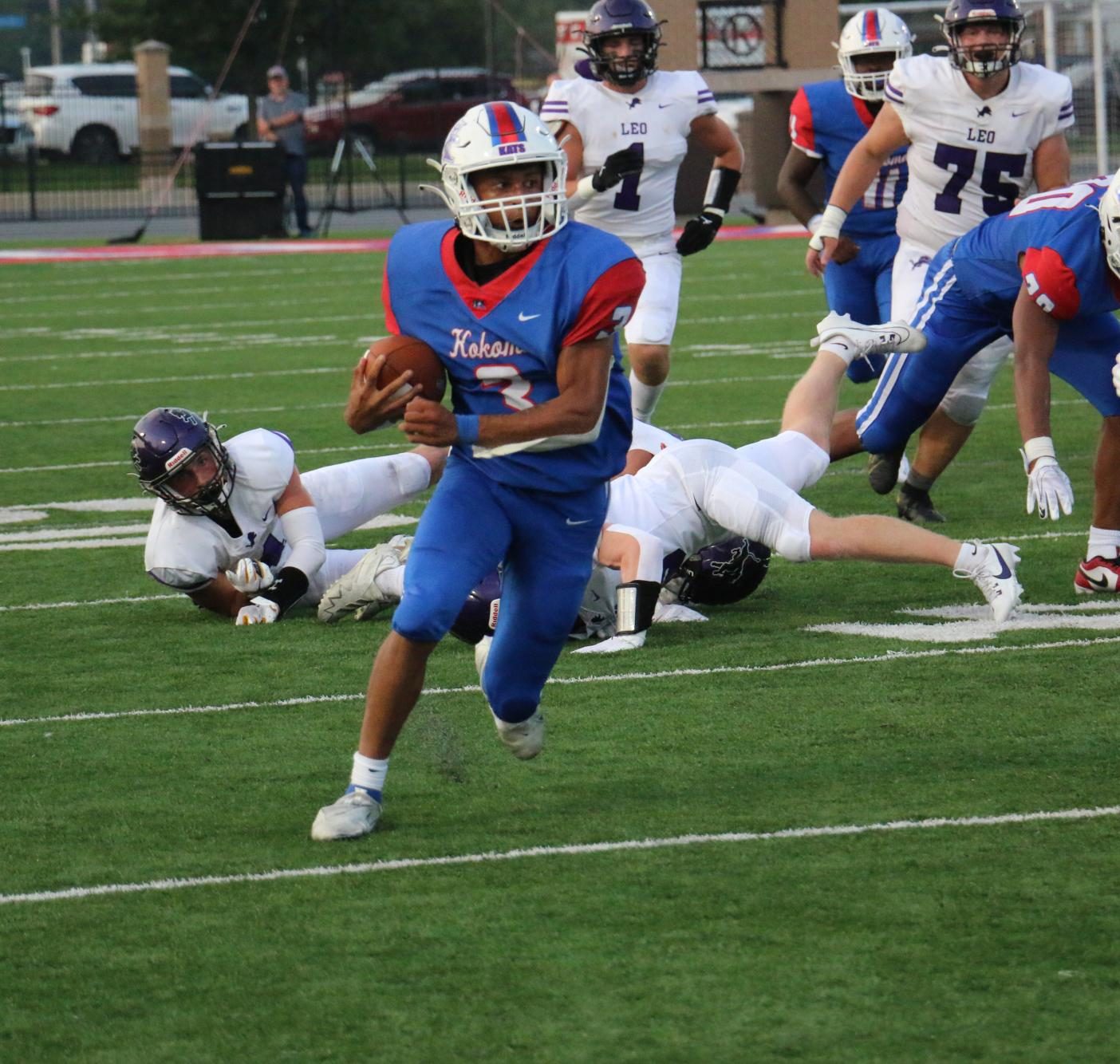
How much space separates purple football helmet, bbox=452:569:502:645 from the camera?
5.97 metres

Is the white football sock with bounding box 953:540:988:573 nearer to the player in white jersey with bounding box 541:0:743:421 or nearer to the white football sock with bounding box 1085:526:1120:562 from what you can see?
the white football sock with bounding box 1085:526:1120:562

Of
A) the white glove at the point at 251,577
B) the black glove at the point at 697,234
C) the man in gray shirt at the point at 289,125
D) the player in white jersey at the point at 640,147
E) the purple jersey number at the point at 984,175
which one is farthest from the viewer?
the man in gray shirt at the point at 289,125

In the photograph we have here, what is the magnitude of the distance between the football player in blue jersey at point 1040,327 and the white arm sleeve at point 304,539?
1.78m

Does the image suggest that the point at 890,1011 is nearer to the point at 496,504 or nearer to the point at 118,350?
the point at 496,504

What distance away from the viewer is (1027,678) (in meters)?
5.40

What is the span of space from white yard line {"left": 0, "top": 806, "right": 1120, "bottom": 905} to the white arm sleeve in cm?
242

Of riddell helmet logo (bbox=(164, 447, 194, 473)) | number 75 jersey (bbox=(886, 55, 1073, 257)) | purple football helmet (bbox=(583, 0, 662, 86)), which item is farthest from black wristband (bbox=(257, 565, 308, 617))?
purple football helmet (bbox=(583, 0, 662, 86))

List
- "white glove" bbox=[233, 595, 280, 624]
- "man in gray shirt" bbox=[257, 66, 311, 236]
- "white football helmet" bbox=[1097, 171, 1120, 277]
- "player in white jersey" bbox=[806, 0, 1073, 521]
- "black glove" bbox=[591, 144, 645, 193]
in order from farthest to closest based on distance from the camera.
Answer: "man in gray shirt" bbox=[257, 66, 311, 236] < "black glove" bbox=[591, 144, 645, 193] < "player in white jersey" bbox=[806, 0, 1073, 521] < "white glove" bbox=[233, 595, 280, 624] < "white football helmet" bbox=[1097, 171, 1120, 277]

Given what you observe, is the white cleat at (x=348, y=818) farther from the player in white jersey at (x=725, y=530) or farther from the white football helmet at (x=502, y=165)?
the player in white jersey at (x=725, y=530)

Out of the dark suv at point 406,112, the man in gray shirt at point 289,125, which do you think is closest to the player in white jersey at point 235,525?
the man in gray shirt at point 289,125

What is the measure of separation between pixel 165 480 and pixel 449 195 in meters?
2.12

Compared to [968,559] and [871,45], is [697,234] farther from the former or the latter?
[968,559]

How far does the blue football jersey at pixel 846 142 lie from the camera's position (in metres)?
8.45

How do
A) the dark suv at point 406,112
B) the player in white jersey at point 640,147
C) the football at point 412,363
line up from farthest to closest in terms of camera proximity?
the dark suv at point 406,112 < the player in white jersey at point 640,147 < the football at point 412,363
